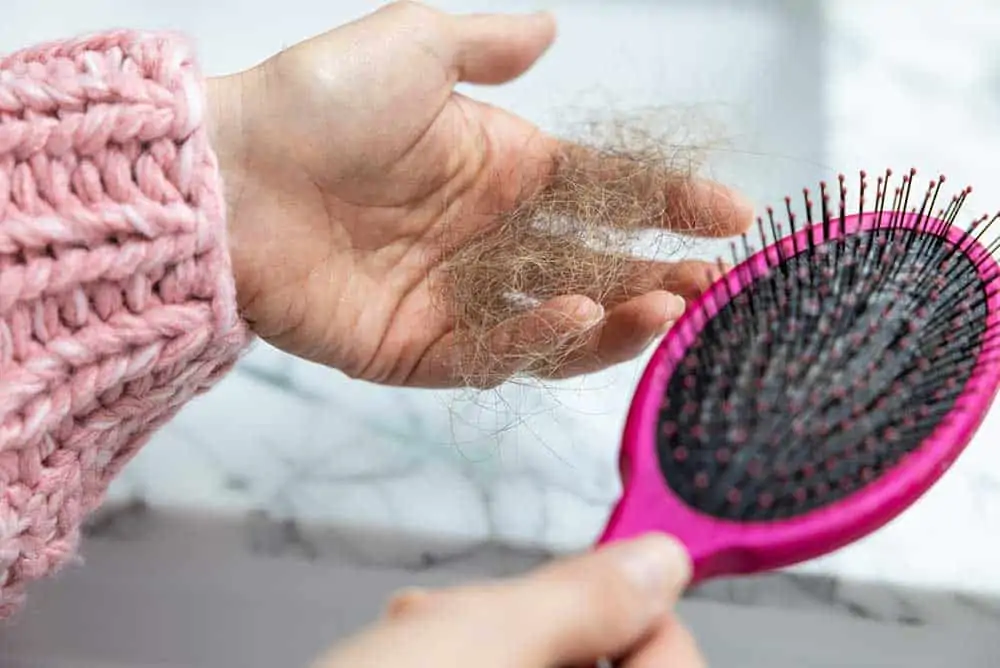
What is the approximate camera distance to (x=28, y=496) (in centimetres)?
49

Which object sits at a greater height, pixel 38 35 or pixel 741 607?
pixel 38 35

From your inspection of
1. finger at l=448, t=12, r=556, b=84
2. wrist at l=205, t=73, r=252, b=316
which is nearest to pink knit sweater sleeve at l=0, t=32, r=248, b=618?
wrist at l=205, t=73, r=252, b=316

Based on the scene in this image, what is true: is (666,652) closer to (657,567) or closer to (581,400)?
(657,567)

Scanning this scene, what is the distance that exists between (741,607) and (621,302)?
0.67 feet

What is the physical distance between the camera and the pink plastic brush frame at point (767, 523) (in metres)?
0.42

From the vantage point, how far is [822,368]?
1.48ft

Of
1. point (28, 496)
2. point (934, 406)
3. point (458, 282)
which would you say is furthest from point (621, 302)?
point (28, 496)

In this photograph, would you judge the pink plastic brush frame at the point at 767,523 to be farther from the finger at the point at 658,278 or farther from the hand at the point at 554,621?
the finger at the point at 658,278

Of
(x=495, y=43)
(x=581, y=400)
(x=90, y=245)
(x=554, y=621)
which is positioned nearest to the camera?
(x=554, y=621)

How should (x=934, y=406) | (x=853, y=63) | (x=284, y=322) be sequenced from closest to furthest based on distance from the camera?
(x=934, y=406)
(x=284, y=322)
(x=853, y=63)

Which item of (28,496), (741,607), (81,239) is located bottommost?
(741,607)

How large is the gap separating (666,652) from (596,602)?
0.14ft

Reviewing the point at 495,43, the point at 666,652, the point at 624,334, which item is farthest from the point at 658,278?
the point at 666,652

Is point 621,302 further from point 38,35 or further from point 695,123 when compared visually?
point 38,35
